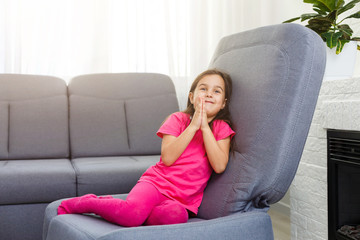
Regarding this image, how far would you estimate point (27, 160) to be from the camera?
8.45 feet

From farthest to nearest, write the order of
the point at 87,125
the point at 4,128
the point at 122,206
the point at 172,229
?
the point at 87,125 → the point at 4,128 → the point at 122,206 → the point at 172,229

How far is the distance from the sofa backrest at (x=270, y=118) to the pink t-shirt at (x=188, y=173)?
0.12 feet

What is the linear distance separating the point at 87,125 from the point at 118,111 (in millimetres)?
236

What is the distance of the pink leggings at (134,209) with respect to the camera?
50.9 inches

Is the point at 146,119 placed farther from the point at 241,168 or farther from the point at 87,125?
the point at 241,168

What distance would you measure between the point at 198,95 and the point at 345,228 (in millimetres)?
827

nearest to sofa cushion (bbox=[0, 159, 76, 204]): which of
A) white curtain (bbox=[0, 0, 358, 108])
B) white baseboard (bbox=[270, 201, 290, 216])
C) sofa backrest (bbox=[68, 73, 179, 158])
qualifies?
sofa backrest (bbox=[68, 73, 179, 158])

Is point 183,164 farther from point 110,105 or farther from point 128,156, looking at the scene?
point 110,105

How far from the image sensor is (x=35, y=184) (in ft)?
6.91

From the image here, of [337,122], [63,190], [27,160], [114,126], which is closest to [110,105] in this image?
[114,126]

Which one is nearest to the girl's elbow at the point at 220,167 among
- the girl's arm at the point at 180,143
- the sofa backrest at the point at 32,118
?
the girl's arm at the point at 180,143

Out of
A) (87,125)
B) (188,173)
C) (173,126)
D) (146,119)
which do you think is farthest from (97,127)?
(188,173)

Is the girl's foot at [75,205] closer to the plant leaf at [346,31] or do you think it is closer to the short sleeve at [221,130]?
the short sleeve at [221,130]

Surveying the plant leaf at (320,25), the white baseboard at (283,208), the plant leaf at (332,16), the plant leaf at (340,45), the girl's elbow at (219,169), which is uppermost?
the plant leaf at (332,16)
